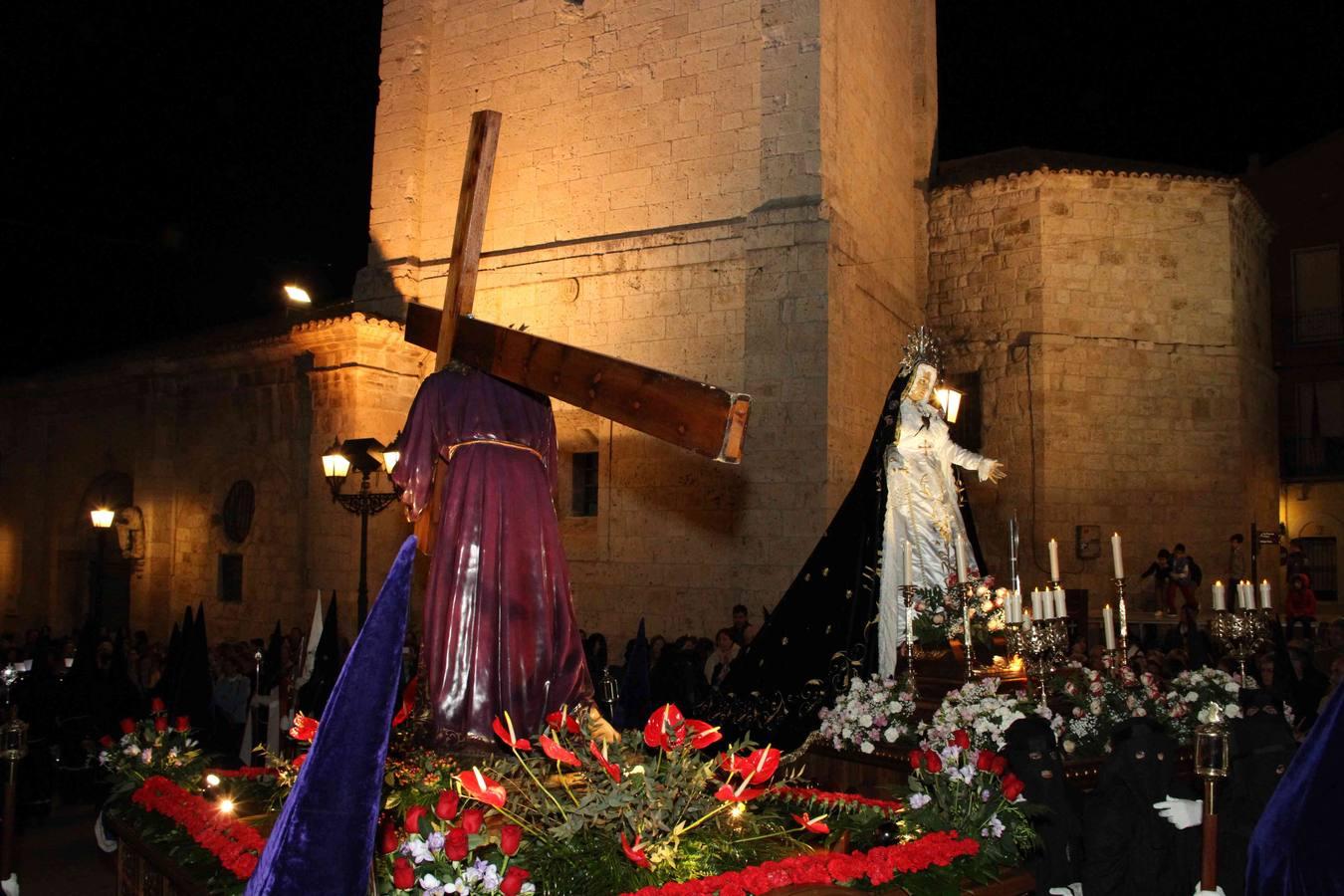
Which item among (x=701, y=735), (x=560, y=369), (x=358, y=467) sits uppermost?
(x=358, y=467)

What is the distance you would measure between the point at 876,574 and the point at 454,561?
3657 mm

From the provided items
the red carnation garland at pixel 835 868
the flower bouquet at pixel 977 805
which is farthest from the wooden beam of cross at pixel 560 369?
the flower bouquet at pixel 977 805

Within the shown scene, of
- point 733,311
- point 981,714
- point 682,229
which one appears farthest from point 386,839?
point 682,229

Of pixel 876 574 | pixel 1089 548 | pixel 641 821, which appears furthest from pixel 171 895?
pixel 1089 548

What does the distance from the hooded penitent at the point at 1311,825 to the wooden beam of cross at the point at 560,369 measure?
1825mm

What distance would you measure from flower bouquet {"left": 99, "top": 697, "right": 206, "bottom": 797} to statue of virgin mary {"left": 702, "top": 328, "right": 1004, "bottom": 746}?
364 cm

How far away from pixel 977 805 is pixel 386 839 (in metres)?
2.15

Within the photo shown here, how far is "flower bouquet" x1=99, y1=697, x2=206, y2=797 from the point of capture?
5480 millimetres

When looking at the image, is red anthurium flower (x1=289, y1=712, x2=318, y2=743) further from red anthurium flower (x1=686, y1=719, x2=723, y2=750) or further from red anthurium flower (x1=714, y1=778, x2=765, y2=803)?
red anthurium flower (x1=714, y1=778, x2=765, y2=803)

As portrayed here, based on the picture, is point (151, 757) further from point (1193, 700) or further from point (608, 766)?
point (1193, 700)

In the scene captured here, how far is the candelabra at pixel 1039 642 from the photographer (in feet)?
21.4

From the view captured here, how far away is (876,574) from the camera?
7797mm

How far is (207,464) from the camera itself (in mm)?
18156

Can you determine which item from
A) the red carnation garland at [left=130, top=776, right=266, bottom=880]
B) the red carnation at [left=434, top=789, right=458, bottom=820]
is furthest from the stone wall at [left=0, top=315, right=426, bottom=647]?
the red carnation at [left=434, top=789, right=458, bottom=820]
